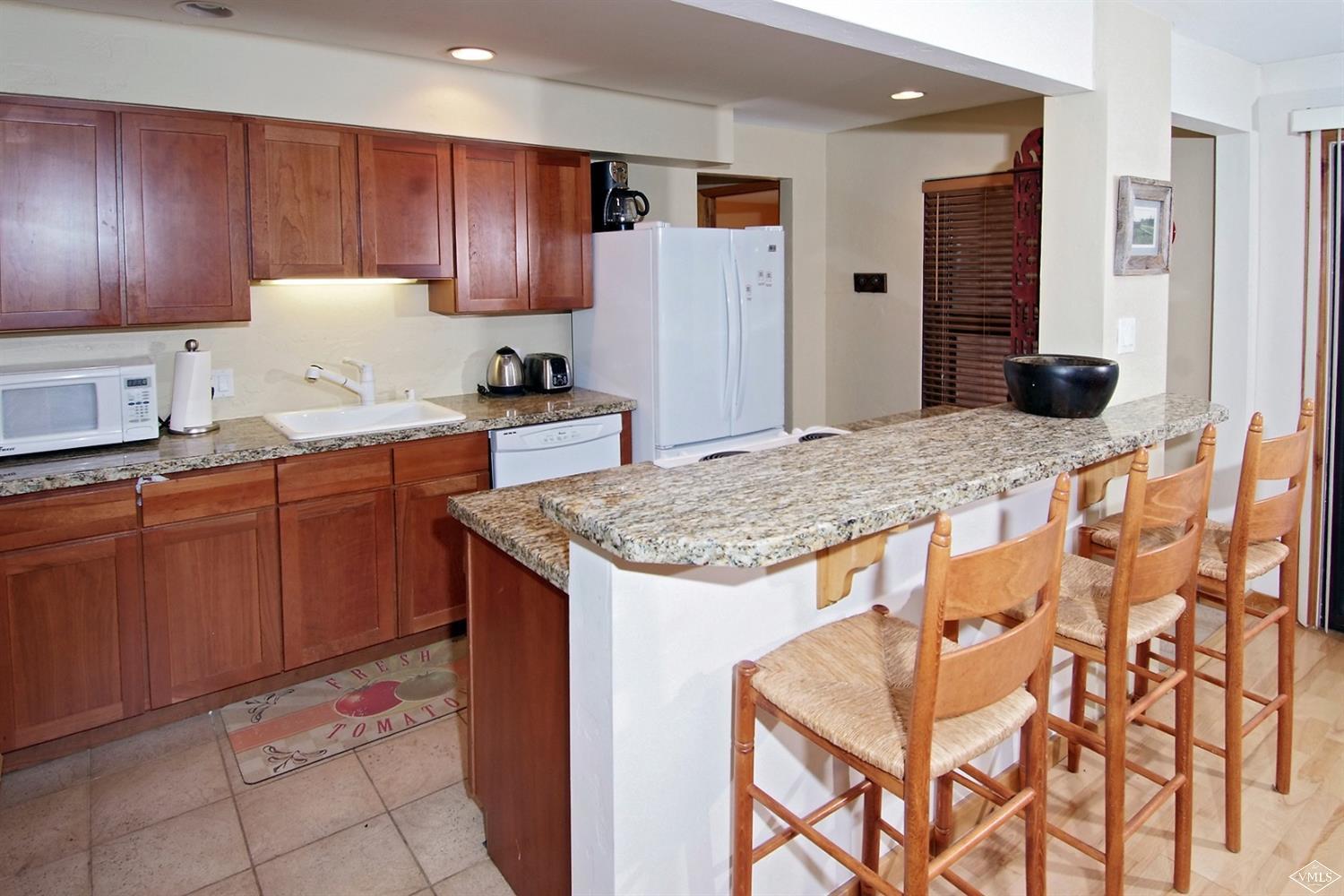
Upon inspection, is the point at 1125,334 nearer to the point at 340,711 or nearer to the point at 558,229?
the point at 558,229

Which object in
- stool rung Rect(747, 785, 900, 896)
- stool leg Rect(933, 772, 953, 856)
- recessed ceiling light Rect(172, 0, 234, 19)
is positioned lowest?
stool leg Rect(933, 772, 953, 856)

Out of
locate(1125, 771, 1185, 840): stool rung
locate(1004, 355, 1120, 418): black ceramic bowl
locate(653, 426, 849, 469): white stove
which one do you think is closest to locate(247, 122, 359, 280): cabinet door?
locate(653, 426, 849, 469): white stove

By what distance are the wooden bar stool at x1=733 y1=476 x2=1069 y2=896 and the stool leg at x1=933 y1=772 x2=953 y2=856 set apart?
0.90ft

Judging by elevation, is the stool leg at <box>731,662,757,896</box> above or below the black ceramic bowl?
below

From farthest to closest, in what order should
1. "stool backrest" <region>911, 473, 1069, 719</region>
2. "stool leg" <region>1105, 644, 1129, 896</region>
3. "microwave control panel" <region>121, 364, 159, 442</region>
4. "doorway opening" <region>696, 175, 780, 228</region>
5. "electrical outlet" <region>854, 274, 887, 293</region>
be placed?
1. "doorway opening" <region>696, 175, 780, 228</region>
2. "electrical outlet" <region>854, 274, 887, 293</region>
3. "microwave control panel" <region>121, 364, 159, 442</region>
4. "stool leg" <region>1105, 644, 1129, 896</region>
5. "stool backrest" <region>911, 473, 1069, 719</region>

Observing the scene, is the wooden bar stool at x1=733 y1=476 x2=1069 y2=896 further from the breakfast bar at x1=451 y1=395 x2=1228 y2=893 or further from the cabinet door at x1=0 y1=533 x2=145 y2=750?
the cabinet door at x1=0 y1=533 x2=145 y2=750

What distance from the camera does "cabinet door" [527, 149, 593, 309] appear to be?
3842 mm

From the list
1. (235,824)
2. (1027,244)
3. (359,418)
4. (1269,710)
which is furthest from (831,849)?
(359,418)

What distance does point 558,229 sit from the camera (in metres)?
3.94

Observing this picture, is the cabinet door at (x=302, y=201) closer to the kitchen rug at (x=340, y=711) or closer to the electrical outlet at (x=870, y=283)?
the kitchen rug at (x=340, y=711)

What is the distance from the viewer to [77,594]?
104 inches

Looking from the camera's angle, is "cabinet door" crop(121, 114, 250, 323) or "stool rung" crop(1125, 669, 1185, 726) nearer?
"stool rung" crop(1125, 669, 1185, 726)

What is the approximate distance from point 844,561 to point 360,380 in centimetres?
257

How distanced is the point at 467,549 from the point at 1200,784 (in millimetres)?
2136
